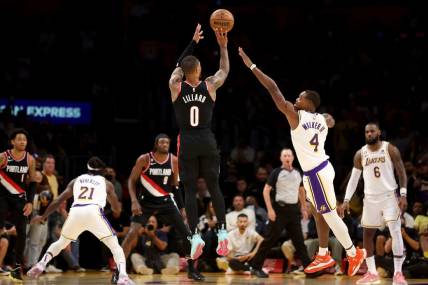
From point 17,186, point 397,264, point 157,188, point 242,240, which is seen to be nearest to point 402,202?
point 397,264

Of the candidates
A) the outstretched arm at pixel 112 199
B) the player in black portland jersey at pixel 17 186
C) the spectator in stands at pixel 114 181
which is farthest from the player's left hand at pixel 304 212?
the player in black portland jersey at pixel 17 186

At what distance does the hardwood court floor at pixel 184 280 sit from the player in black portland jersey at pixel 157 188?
587mm

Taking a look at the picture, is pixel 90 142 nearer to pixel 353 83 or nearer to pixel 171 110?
pixel 171 110

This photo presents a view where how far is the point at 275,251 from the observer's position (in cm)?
1673

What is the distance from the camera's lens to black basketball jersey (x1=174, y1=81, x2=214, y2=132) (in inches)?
412

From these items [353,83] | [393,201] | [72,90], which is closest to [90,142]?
[72,90]

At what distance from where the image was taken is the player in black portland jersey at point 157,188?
45.6 feet

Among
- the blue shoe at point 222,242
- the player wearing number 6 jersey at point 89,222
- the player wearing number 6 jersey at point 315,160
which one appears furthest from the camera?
the player wearing number 6 jersey at point 89,222

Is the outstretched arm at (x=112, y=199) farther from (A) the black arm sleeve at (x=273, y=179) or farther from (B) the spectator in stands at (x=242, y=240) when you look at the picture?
(B) the spectator in stands at (x=242, y=240)

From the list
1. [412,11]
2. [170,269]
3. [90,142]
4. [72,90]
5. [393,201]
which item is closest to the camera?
[393,201]

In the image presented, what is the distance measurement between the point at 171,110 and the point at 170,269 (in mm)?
5471

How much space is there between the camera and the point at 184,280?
45.1 feet

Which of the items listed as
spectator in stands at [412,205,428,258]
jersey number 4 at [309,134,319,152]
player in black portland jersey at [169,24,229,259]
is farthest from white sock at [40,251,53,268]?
spectator in stands at [412,205,428,258]

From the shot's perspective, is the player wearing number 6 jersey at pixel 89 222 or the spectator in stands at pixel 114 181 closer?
the player wearing number 6 jersey at pixel 89 222
